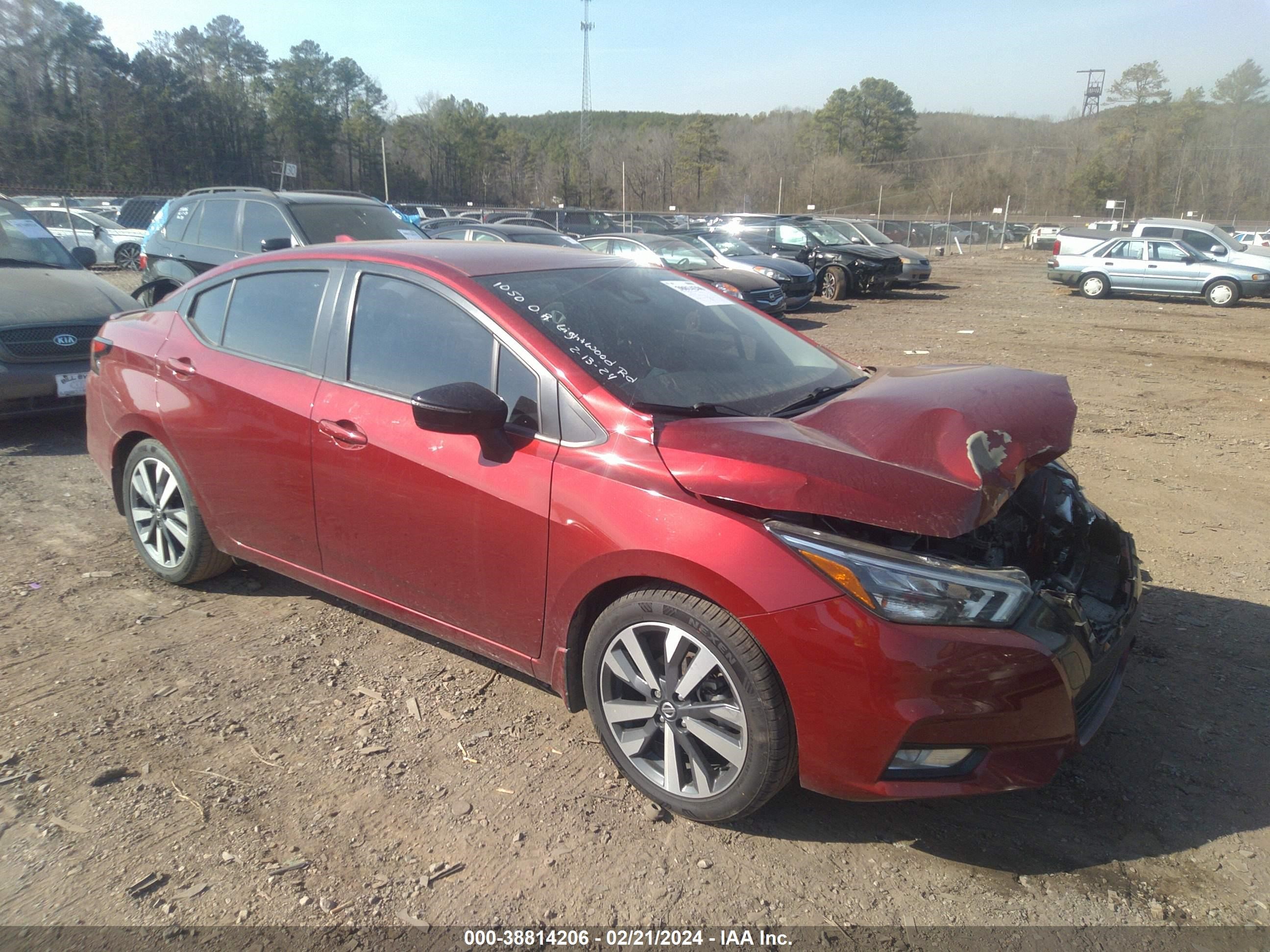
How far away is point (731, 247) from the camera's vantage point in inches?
672

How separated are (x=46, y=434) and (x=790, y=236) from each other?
15778 millimetres

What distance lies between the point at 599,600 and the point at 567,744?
0.63 m

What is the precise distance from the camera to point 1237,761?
2.91 meters

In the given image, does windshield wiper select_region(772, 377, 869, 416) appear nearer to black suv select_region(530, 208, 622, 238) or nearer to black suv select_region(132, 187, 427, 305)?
black suv select_region(132, 187, 427, 305)

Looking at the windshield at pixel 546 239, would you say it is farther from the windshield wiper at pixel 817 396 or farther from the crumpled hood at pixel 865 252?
the windshield wiper at pixel 817 396

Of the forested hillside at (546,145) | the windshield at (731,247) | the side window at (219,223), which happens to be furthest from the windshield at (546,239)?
the forested hillside at (546,145)

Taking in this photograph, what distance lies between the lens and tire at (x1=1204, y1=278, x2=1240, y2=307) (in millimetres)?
18844

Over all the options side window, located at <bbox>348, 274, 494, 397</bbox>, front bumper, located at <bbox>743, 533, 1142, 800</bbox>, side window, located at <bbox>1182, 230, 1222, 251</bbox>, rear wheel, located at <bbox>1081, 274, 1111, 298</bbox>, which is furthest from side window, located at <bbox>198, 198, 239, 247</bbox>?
side window, located at <bbox>1182, 230, 1222, 251</bbox>

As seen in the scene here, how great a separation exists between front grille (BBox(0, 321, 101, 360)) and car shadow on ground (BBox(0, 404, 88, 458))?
42 centimetres

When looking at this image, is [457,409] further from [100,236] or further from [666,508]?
[100,236]

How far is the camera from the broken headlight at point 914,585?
2.25m

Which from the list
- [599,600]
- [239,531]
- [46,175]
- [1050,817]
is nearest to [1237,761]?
[1050,817]

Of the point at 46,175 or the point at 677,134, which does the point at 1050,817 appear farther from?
the point at 677,134

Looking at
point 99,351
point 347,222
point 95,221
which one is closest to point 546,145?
point 95,221
